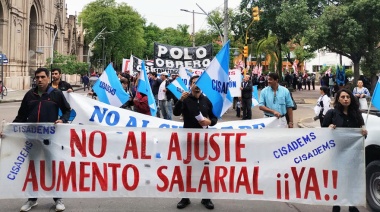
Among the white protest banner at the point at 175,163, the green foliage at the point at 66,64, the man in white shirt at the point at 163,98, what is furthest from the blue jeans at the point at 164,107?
the green foliage at the point at 66,64

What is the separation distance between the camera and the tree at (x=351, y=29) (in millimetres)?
26953

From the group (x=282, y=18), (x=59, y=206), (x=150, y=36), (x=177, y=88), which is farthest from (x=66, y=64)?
(x=150, y=36)

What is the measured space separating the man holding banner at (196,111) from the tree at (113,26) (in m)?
70.2

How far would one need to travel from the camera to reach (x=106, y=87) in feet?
32.4

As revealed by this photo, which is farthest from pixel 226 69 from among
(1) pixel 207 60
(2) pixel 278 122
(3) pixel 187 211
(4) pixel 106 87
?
(1) pixel 207 60

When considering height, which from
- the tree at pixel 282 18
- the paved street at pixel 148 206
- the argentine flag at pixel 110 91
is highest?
the tree at pixel 282 18

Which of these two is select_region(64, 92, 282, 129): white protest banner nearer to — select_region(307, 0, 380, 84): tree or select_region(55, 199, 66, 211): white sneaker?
select_region(55, 199, 66, 211): white sneaker

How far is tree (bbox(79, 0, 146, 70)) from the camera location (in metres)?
74.9

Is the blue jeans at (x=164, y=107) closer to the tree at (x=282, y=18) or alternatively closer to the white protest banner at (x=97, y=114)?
the white protest banner at (x=97, y=114)

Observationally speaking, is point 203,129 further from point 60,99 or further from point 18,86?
point 18,86

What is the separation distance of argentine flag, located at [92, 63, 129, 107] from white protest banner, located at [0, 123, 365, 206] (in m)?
4.28

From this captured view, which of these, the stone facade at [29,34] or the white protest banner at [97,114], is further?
the stone facade at [29,34]

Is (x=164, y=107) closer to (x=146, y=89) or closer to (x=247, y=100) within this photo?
(x=247, y=100)

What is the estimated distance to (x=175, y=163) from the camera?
5605 millimetres
